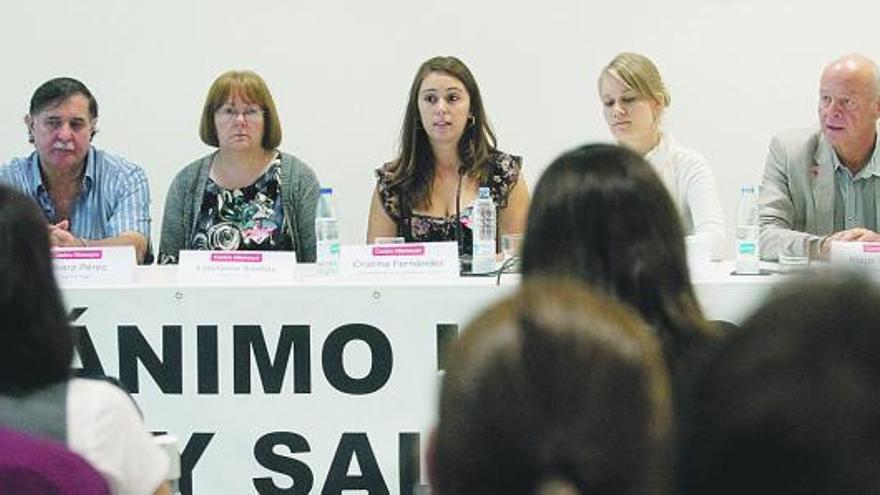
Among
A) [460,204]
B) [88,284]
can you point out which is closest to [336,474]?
[88,284]

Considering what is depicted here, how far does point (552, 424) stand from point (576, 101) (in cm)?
422

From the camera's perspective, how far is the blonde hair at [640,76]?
12.9 feet

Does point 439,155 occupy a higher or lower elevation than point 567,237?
higher

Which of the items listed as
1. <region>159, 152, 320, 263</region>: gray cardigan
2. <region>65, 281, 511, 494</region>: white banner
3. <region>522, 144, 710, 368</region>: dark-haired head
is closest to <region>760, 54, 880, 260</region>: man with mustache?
<region>65, 281, 511, 494</region>: white banner

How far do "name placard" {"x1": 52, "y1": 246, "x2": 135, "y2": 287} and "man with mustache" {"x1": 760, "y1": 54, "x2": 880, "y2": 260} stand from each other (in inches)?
72.0

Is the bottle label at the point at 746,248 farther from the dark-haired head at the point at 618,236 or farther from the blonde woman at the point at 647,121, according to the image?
the dark-haired head at the point at 618,236

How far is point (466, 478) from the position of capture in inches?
28.6

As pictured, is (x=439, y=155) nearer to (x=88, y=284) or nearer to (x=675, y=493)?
(x=88, y=284)

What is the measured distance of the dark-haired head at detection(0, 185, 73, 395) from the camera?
1383mm

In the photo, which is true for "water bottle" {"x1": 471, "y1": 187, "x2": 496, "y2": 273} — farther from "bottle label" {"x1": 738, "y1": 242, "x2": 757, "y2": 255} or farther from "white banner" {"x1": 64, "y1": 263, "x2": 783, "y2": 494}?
"bottle label" {"x1": 738, "y1": 242, "x2": 757, "y2": 255}

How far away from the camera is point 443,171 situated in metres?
3.88

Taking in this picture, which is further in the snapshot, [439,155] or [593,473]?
[439,155]

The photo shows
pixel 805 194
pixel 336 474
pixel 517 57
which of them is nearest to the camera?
pixel 336 474

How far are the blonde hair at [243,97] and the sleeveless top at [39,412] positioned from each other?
8.54 feet
